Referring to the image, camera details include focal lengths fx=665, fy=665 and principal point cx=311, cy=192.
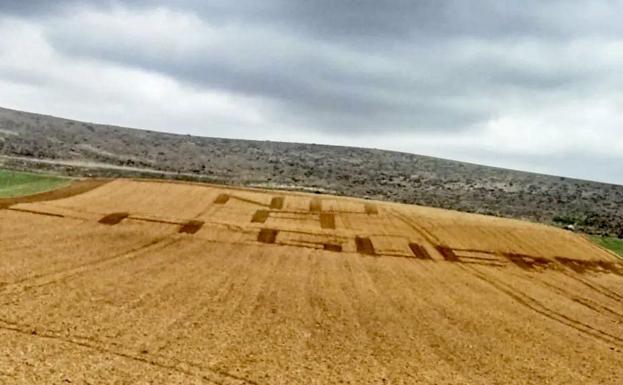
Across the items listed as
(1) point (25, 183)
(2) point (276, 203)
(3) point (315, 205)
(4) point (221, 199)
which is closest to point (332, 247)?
(2) point (276, 203)

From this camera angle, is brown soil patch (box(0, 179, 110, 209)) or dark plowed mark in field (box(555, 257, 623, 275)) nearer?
dark plowed mark in field (box(555, 257, 623, 275))

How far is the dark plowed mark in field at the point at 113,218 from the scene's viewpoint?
1501 inches

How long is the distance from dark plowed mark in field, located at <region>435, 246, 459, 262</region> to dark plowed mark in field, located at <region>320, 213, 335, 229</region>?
7299 millimetres

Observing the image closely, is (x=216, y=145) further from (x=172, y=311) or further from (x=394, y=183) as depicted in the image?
(x=172, y=311)

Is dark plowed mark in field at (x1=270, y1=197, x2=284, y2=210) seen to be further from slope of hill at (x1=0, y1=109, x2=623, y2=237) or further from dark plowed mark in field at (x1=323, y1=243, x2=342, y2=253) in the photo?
slope of hill at (x1=0, y1=109, x2=623, y2=237)

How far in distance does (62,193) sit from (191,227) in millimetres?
13083

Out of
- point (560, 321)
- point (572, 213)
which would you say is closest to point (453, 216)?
point (572, 213)

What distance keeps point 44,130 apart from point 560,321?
79.4m

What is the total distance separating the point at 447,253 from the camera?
131 ft

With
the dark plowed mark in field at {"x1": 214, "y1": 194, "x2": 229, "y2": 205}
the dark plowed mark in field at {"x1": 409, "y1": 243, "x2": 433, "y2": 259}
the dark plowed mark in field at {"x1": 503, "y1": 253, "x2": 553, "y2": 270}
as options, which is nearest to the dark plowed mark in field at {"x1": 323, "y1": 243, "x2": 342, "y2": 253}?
the dark plowed mark in field at {"x1": 409, "y1": 243, "x2": 433, "y2": 259}

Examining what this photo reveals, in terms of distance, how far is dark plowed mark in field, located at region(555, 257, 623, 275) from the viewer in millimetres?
39700

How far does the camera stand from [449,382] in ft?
50.5

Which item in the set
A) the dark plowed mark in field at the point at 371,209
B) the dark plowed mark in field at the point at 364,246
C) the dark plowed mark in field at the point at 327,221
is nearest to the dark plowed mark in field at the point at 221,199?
the dark plowed mark in field at the point at 327,221

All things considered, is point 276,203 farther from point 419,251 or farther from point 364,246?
point 419,251
